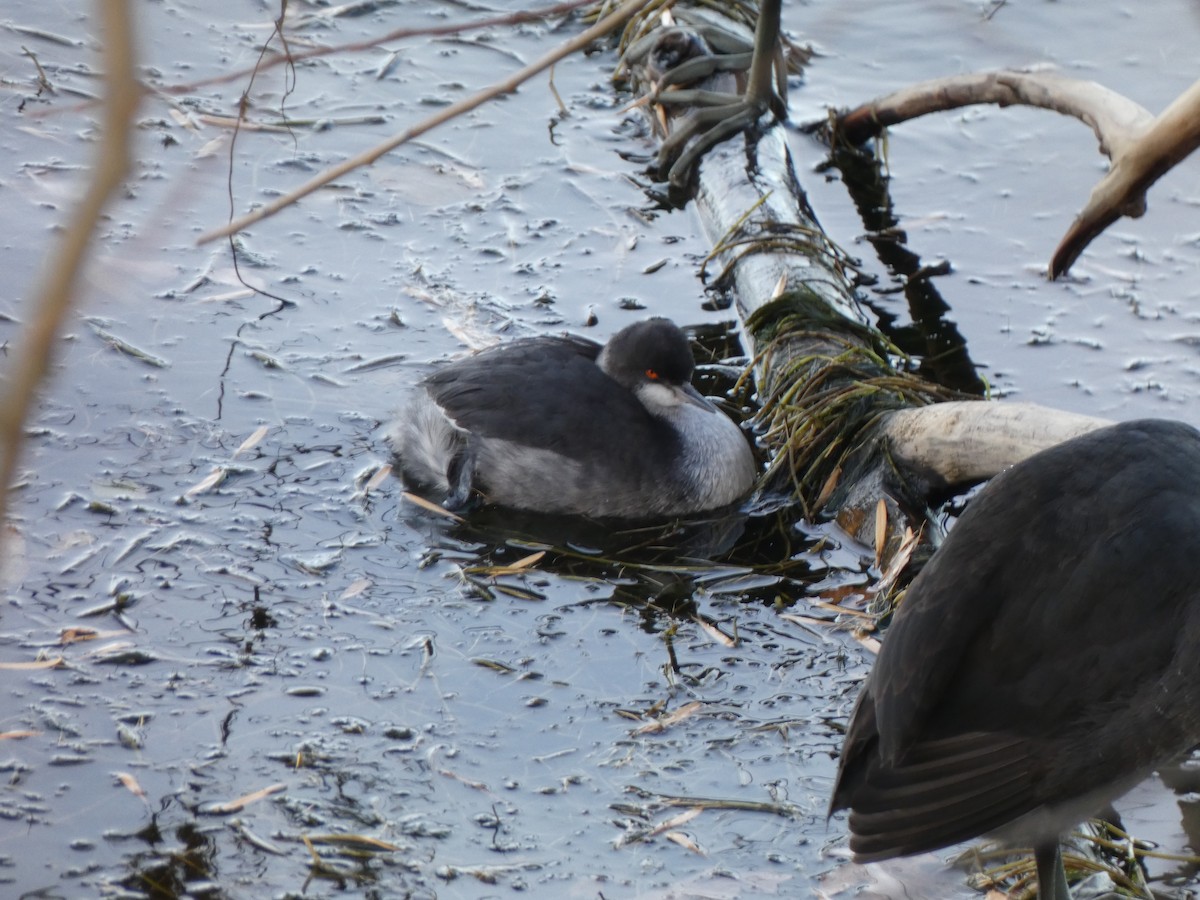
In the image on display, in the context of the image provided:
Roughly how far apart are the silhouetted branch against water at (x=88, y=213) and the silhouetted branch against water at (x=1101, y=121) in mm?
4727

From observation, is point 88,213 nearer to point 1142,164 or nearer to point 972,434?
point 972,434

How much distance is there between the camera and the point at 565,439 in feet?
18.2

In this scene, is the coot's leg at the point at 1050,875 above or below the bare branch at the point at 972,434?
below

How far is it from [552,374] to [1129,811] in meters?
2.51

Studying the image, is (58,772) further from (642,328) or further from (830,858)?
(642,328)

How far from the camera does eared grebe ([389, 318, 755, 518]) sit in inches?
219

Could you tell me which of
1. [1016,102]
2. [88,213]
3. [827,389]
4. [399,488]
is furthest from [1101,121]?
[88,213]

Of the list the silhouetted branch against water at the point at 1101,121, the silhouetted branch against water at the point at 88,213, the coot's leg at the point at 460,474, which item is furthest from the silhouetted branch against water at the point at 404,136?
the silhouetted branch against water at the point at 1101,121

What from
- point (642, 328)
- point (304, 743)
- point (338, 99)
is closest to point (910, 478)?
point (642, 328)

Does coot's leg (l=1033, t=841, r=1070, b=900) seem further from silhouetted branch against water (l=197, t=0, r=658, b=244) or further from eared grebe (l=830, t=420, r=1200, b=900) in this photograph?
silhouetted branch against water (l=197, t=0, r=658, b=244)

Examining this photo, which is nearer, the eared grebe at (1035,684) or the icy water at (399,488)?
the eared grebe at (1035,684)

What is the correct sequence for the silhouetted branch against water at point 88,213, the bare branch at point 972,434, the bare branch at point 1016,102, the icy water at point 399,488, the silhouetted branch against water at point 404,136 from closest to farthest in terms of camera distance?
the silhouetted branch against water at point 88,213 → the silhouetted branch against water at point 404,136 → the icy water at point 399,488 → the bare branch at point 972,434 → the bare branch at point 1016,102

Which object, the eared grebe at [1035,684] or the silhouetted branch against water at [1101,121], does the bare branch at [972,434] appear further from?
the eared grebe at [1035,684]

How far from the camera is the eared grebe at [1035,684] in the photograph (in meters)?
3.39
